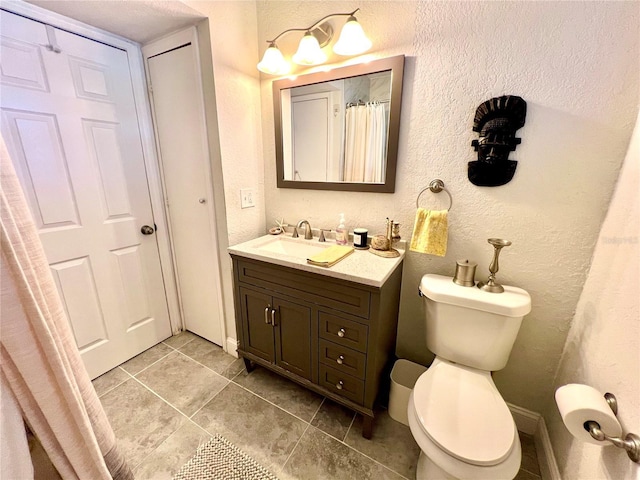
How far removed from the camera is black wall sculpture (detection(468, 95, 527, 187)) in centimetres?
105

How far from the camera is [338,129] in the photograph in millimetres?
1469

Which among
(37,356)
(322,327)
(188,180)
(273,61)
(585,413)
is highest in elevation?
(273,61)

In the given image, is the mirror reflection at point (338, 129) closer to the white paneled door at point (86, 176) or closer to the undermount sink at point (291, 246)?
the undermount sink at point (291, 246)

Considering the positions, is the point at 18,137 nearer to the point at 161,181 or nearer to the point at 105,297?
the point at 161,181

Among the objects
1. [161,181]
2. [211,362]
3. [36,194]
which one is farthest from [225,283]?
[36,194]

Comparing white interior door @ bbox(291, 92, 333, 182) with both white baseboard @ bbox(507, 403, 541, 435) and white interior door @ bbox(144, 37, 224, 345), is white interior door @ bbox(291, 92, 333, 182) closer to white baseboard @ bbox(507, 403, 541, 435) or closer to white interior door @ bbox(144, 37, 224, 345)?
white interior door @ bbox(144, 37, 224, 345)

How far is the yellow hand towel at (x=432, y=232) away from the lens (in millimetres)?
1218

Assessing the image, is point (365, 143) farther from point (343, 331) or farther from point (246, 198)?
point (343, 331)

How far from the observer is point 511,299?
1.06 m

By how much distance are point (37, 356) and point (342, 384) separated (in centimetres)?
113

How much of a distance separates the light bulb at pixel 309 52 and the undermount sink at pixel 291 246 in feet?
3.24

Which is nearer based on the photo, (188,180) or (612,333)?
(612,333)

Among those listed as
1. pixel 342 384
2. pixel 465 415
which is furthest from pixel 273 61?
pixel 465 415

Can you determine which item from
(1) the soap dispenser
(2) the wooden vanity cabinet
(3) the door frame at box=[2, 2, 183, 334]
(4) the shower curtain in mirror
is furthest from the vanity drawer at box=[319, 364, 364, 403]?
(3) the door frame at box=[2, 2, 183, 334]
